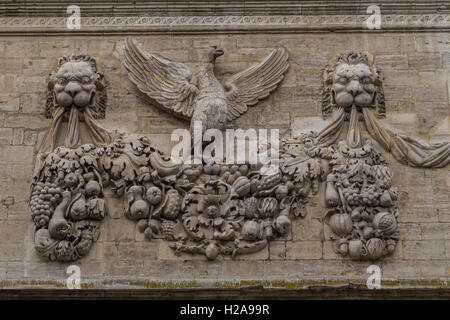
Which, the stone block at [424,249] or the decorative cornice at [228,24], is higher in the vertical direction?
the decorative cornice at [228,24]

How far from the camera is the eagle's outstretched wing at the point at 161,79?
394 inches

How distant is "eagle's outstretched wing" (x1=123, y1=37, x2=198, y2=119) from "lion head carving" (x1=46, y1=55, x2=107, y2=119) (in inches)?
12.3

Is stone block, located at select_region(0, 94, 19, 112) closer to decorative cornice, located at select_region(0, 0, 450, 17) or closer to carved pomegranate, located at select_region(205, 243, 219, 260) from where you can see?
decorative cornice, located at select_region(0, 0, 450, 17)

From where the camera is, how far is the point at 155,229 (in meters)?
9.54

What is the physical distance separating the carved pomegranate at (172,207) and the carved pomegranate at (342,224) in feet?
4.29

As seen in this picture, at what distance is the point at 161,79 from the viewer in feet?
33.3

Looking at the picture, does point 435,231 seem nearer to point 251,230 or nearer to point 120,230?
point 251,230

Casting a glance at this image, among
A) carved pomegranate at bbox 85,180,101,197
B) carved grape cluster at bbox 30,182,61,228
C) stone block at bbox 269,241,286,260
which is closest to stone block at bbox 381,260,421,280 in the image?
stone block at bbox 269,241,286,260

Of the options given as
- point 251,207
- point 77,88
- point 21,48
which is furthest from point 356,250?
point 21,48

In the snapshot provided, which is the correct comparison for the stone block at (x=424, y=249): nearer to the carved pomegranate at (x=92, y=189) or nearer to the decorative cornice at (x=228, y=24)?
the decorative cornice at (x=228, y=24)

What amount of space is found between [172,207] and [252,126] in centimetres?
108

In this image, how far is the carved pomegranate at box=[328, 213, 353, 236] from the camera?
31.1 feet

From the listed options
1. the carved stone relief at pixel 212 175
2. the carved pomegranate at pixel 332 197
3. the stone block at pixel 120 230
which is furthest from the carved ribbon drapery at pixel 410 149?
the stone block at pixel 120 230
